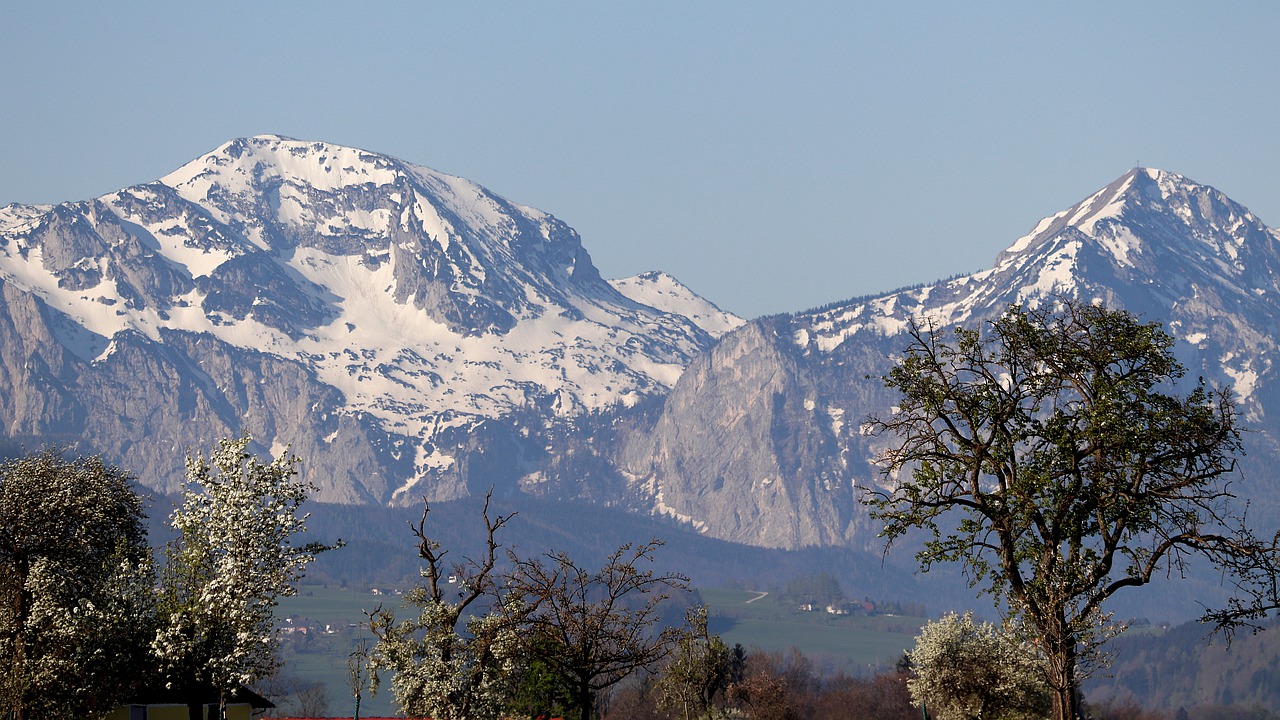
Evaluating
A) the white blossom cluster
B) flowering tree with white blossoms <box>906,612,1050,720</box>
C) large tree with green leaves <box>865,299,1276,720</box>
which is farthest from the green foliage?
large tree with green leaves <box>865,299,1276,720</box>

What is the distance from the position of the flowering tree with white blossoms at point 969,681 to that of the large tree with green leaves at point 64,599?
136ft

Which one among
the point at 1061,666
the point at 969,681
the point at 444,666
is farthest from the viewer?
the point at 969,681

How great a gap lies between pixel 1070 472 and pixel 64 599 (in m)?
50.3

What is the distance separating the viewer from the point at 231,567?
65.5 m

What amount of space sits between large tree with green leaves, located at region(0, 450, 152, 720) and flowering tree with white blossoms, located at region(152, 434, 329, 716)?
5376 mm

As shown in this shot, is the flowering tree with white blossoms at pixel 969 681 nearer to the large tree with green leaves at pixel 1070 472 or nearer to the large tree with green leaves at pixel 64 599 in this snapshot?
the large tree with green leaves at pixel 1070 472

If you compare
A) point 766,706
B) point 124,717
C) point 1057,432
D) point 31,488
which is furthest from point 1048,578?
point 766,706

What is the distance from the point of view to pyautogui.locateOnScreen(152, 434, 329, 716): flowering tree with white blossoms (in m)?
65.3

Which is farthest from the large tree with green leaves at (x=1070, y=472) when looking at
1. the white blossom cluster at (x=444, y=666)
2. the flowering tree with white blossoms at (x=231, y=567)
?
the flowering tree with white blossoms at (x=231, y=567)

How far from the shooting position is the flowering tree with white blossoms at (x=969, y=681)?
290ft

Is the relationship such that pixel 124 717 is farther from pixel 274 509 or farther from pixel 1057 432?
pixel 1057 432

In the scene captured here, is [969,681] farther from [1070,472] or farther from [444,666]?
[1070,472]

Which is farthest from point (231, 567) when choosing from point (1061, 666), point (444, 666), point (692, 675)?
point (692, 675)

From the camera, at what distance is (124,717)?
104 m
